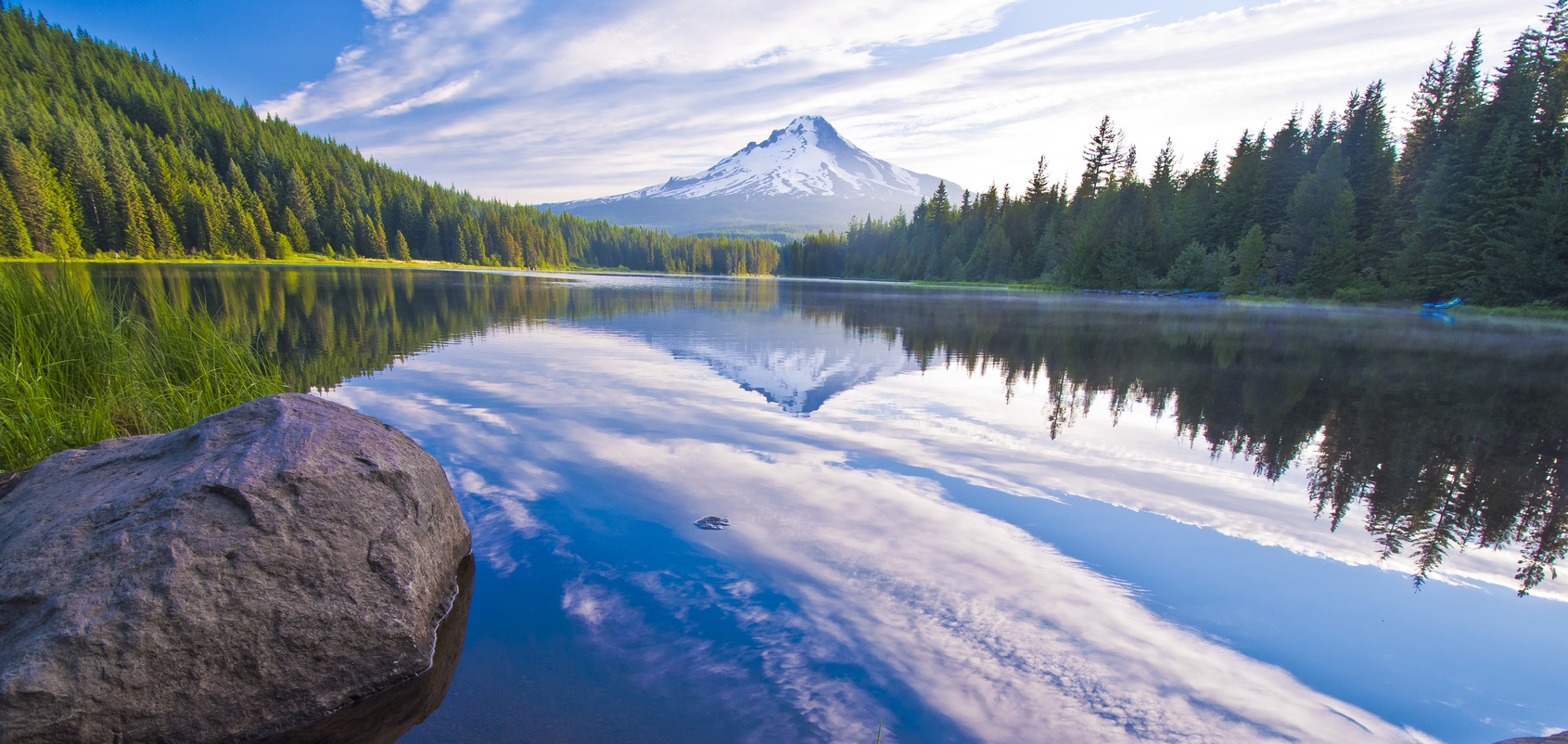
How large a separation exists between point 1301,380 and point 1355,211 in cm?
5191

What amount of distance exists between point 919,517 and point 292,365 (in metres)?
11.3

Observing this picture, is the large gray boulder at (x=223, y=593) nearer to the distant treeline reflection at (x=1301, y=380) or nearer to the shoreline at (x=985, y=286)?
the shoreline at (x=985, y=286)

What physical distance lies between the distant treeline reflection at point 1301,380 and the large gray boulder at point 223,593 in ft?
22.2

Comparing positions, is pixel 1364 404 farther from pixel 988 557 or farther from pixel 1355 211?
pixel 1355 211

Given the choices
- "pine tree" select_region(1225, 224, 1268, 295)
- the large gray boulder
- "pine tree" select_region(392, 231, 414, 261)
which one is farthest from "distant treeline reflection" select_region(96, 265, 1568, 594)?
"pine tree" select_region(392, 231, 414, 261)

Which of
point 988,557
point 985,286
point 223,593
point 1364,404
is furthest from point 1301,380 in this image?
point 985,286

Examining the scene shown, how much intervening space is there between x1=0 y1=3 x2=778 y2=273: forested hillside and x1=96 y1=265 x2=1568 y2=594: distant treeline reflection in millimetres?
56396

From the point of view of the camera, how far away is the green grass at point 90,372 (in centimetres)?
503

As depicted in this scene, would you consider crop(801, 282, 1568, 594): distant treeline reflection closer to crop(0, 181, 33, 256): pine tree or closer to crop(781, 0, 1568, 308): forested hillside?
crop(781, 0, 1568, 308): forested hillside

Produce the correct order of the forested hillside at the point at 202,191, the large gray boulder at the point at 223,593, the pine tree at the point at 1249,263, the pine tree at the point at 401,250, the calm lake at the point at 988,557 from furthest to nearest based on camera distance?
1. the pine tree at the point at 401,250
2. the forested hillside at the point at 202,191
3. the pine tree at the point at 1249,263
4. the calm lake at the point at 988,557
5. the large gray boulder at the point at 223,593

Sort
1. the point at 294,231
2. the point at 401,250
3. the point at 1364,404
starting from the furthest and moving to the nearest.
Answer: the point at 401,250 < the point at 294,231 < the point at 1364,404

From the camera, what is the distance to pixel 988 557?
15.0 ft

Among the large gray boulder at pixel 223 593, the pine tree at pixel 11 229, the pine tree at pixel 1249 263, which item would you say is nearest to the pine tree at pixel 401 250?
the pine tree at pixel 11 229

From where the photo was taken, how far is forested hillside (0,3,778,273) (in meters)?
65.2
